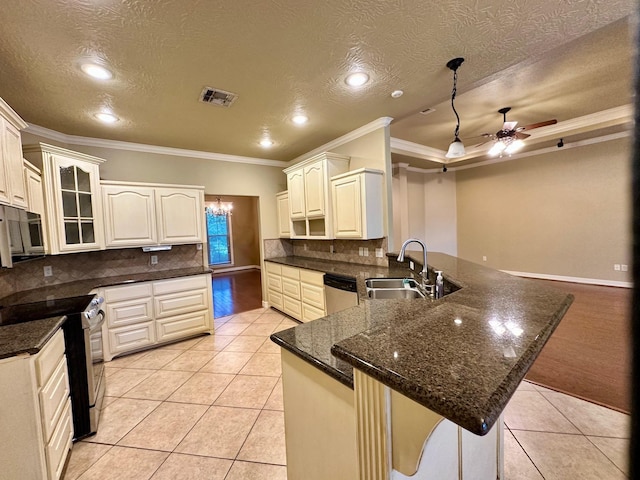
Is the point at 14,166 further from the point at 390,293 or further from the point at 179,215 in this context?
the point at 390,293

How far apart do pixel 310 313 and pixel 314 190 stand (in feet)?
5.42

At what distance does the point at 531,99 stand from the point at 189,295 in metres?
4.77

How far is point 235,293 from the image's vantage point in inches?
230

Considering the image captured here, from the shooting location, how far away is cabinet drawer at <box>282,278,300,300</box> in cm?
379

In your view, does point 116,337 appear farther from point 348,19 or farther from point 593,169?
point 593,169

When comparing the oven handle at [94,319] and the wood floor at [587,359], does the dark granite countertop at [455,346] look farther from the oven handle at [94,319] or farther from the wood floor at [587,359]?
the oven handle at [94,319]

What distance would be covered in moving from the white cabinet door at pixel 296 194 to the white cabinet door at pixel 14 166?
8.92 feet

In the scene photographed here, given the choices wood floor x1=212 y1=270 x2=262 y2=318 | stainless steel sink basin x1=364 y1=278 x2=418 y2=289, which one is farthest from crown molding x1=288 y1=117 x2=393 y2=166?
wood floor x1=212 y1=270 x2=262 y2=318

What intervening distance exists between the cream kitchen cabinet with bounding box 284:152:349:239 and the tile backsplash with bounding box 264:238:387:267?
0.30 meters

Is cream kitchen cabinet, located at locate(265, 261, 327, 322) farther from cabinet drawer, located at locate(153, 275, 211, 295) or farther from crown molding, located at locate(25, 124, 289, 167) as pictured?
crown molding, located at locate(25, 124, 289, 167)

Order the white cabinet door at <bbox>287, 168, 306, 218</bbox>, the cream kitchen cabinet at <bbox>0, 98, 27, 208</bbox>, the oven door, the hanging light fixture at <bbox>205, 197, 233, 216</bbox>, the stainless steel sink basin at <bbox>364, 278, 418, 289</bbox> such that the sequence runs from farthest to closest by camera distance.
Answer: the hanging light fixture at <bbox>205, 197, 233, 216</bbox> < the white cabinet door at <bbox>287, 168, 306, 218</bbox> < the stainless steel sink basin at <bbox>364, 278, 418, 289</bbox> < the oven door < the cream kitchen cabinet at <bbox>0, 98, 27, 208</bbox>

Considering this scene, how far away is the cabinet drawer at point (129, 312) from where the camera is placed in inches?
115

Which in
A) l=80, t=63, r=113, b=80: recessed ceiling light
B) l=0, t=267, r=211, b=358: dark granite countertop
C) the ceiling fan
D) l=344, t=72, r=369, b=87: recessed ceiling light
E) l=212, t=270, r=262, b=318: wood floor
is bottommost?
l=212, t=270, r=262, b=318: wood floor

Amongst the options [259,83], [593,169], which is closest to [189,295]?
[259,83]
